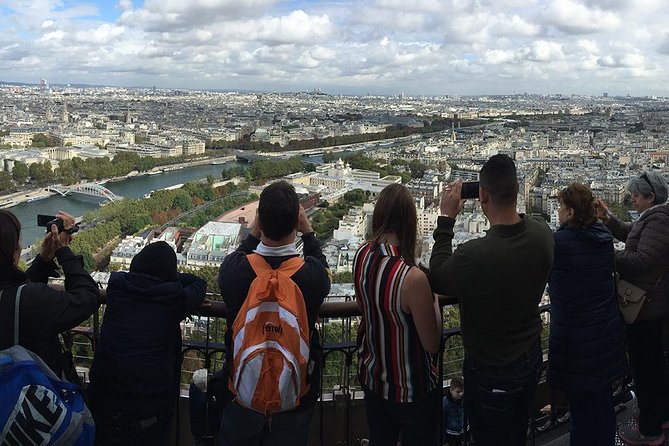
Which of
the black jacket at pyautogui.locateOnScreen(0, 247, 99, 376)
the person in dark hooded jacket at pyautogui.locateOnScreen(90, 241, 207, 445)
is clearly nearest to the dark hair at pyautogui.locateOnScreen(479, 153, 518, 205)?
the person in dark hooded jacket at pyautogui.locateOnScreen(90, 241, 207, 445)

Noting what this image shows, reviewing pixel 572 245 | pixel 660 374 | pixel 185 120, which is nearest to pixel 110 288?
pixel 572 245

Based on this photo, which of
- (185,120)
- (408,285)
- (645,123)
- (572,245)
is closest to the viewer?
(408,285)

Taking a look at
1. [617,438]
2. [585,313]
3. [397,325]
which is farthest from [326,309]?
[617,438]

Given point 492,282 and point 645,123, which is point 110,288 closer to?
point 492,282

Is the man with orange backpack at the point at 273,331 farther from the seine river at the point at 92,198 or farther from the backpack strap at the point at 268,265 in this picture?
the seine river at the point at 92,198

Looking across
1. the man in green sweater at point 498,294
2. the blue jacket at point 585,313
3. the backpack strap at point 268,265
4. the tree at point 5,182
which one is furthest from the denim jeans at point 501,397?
the tree at point 5,182
